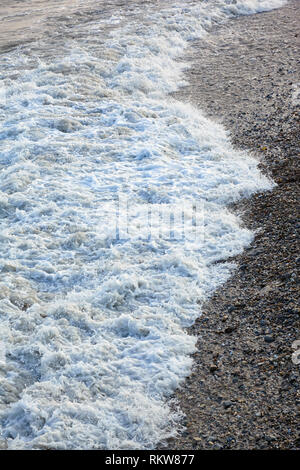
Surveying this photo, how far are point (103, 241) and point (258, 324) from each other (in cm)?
271

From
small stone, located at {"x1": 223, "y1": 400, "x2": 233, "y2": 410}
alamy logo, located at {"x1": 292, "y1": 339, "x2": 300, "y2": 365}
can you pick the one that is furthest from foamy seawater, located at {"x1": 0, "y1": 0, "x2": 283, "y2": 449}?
alamy logo, located at {"x1": 292, "y1": 339, "x2": 300, "y2": 365}

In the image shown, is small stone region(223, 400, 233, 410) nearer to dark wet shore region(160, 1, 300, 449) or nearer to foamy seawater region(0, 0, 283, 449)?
dark wet shore region(160, 1, 300, 449)

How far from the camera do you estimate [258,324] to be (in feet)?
19.4

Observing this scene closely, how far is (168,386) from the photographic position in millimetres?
5309

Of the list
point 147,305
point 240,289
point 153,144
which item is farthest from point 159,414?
point 153,144

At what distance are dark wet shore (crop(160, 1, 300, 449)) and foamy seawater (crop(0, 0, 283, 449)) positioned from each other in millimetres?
224

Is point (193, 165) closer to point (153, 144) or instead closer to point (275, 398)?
point (153, 144)

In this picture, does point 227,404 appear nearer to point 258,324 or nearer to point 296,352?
point 296,352

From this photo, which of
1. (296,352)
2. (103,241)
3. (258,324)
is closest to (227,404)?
(296,352)

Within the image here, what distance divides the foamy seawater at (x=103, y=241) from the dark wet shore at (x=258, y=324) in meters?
0.22

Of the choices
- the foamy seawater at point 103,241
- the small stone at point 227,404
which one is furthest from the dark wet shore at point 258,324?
the foamy seawater at point 103,241

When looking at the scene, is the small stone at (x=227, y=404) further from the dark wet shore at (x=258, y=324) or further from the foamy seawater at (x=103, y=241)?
the foamy seawater at (x=103, y=241)

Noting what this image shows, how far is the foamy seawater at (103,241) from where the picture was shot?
5176 mm

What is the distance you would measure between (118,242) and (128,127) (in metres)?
4.14
